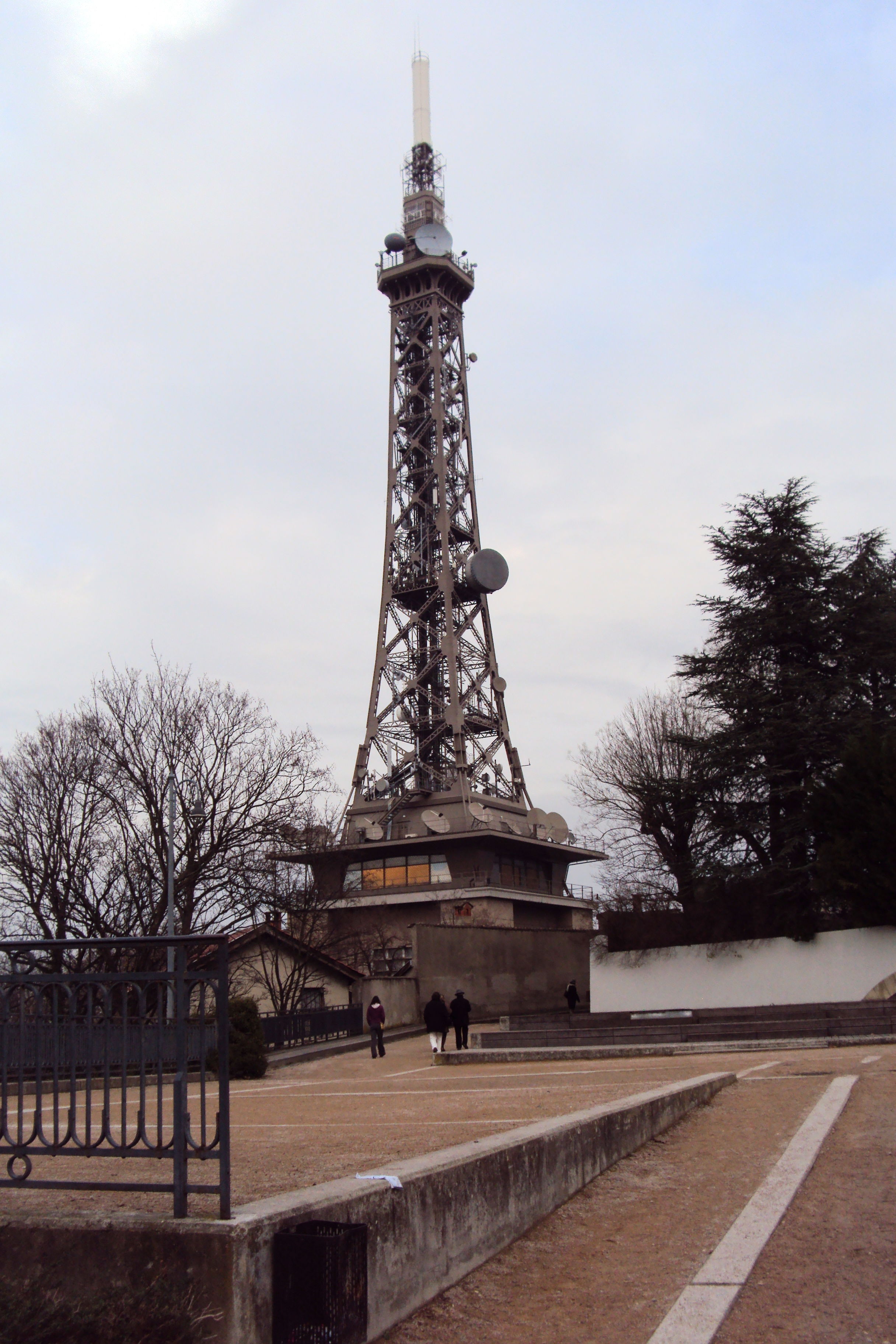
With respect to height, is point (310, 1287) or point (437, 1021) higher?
Result: point (310, 1287)

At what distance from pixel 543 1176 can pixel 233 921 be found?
24.4m

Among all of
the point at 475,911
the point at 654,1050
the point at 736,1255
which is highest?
the point at 475,911

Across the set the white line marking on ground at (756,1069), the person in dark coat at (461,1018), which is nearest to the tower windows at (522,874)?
the person in dark coat at (461,1018)

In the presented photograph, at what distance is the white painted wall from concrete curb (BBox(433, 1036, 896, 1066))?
8.89 m

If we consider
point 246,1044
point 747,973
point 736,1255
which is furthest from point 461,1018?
point 736,1255

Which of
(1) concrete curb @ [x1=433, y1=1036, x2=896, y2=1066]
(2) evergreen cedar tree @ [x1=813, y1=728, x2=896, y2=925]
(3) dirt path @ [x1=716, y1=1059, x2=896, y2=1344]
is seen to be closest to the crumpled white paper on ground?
(3) dirt path @ [x1=716, y1=1059, x2=896, y2=1344]

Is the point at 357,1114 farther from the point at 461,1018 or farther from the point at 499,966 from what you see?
the point at 499,966

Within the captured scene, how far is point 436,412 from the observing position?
7381cm

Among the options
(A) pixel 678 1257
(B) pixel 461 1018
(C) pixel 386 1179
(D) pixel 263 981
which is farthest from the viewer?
(D) pixel 263 981

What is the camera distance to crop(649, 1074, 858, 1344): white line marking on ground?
493 cm

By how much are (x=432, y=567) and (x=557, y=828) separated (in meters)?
18.2

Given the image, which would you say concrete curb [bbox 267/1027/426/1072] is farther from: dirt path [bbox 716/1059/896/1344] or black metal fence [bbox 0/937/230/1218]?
black metal fence [bbox 0/937/230/1218]

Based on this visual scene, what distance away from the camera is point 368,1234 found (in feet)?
16.0

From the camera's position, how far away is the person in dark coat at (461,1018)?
24266mm
